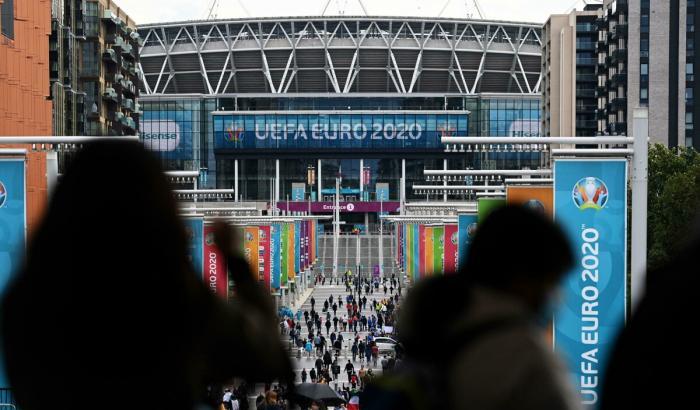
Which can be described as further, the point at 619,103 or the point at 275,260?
the point at 619,103

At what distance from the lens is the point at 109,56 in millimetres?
89562

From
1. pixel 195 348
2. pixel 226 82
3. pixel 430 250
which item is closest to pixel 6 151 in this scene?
pixel 195 348

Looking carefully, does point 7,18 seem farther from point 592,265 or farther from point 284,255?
point 592,265

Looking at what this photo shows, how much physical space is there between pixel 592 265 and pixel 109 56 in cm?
7586

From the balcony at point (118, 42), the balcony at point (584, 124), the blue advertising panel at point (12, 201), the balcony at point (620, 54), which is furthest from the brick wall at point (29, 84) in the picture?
the balcony at point (584, 124)

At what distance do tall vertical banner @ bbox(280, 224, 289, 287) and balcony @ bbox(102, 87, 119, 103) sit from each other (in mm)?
22590

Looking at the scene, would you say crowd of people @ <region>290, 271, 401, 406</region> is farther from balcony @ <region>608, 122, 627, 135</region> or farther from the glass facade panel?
the glass facade panel

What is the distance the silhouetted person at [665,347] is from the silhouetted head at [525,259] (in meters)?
0.30

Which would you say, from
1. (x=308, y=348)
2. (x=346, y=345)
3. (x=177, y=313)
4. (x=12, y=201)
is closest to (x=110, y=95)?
(x=346, y=345)

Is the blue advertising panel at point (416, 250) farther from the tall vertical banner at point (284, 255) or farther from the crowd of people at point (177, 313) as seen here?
the crowd of people at point (177, 313)

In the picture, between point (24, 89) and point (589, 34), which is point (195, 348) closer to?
point (24, 89)

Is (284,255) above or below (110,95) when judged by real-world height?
below

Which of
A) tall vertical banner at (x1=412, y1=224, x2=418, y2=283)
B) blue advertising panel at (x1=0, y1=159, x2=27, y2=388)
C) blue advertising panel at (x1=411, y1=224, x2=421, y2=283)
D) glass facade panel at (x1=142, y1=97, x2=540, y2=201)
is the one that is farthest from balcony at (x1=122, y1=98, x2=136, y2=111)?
blue advertising panel at (x1=0, y1=159, x2=27, y2=388)

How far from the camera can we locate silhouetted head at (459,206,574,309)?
310 cm
